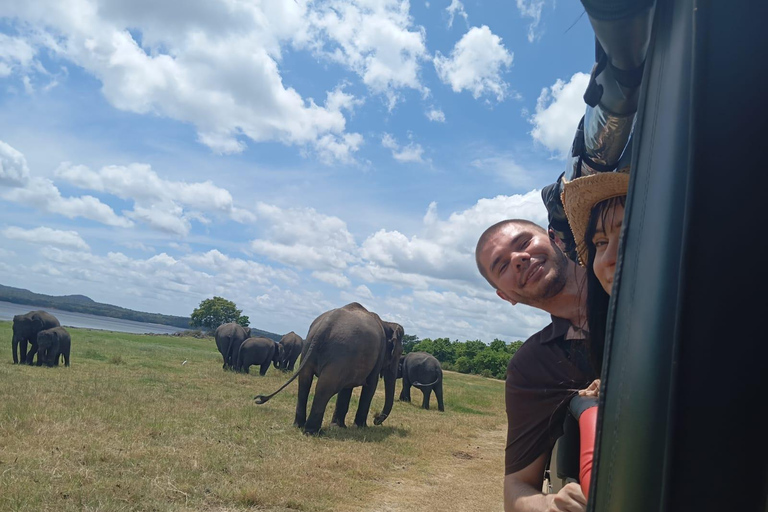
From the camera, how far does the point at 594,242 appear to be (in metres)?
1.65

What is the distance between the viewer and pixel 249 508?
514 cm

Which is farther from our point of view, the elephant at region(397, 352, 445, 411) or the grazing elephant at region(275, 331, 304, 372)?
the grazing elephant at region(275, 331, 304, 372)

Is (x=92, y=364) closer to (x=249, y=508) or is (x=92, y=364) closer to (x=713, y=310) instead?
(x=249, y=508)

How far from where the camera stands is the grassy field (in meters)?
5.16

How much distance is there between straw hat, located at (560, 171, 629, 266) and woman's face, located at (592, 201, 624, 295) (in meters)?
0.04

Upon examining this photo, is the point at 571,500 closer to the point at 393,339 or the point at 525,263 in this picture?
the point at 525,263

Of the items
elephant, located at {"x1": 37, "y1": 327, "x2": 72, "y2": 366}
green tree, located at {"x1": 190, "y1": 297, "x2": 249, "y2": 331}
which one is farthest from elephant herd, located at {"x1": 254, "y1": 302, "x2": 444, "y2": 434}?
green tree, located at {"x1": 190, "y1": 297, "x2": 249, "y2": 331}

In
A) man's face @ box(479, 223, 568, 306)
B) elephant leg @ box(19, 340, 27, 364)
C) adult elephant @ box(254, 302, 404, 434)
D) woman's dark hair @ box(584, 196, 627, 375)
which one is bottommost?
elephant leg @ box(19, 340, 27, 364)

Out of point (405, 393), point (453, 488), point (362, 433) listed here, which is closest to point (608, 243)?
point (453, 488)

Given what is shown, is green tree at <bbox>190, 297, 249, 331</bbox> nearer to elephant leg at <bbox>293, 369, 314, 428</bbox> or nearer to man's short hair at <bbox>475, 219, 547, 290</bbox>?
elephant leg at <bbox>293, 369, 314, 428</bbox>

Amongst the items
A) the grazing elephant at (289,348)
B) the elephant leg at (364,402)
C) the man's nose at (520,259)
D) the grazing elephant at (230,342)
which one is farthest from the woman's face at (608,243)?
the grazing elephant at (289,348)

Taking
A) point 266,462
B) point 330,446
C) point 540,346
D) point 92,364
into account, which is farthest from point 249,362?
point 540,346

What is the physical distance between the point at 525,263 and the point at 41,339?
19.0 m

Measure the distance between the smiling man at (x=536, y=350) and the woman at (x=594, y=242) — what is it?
41cm
